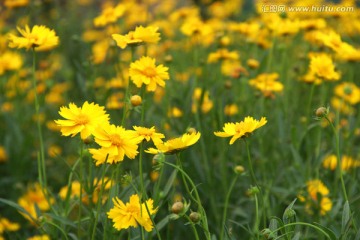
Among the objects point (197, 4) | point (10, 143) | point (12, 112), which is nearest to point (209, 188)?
point (10, 143)

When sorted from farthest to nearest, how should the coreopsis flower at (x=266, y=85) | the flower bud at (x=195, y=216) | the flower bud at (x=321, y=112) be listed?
the coreopsis flower at (x=266, y=85)
the flower bud at (x=321, y=112)
the flower bud at (x=195, y=216)

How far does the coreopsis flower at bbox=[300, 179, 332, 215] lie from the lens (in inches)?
54.4

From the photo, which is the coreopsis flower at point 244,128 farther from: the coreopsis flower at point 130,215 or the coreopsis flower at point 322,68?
the coreopsis flower at point 322,68

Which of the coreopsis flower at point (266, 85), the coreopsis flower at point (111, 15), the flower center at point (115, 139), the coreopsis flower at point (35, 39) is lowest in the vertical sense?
the coreopsis flower at point (266, 85)

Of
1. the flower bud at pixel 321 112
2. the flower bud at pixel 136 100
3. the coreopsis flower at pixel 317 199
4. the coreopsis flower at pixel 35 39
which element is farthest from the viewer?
the coreopsis flower at pixel 317 199

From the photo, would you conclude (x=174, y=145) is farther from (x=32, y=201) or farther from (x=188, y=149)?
(x=32, y=201)

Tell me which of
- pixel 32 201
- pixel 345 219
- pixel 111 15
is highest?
pixel 111 15

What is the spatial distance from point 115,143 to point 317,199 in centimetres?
65

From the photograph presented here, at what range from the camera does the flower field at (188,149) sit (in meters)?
1.00

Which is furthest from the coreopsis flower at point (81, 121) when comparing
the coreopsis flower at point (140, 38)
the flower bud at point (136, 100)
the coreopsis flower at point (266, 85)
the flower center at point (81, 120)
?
the coreopsis flower at point (266, 85)

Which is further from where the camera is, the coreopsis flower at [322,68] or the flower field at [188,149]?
the coreopsis flower at [322,68]

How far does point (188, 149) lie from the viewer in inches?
67.2

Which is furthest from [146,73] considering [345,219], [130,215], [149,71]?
[345,219]

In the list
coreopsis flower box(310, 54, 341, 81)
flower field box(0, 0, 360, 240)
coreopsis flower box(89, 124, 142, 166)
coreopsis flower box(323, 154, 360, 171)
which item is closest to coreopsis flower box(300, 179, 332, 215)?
flower field box(0, 0, 360, 240)
